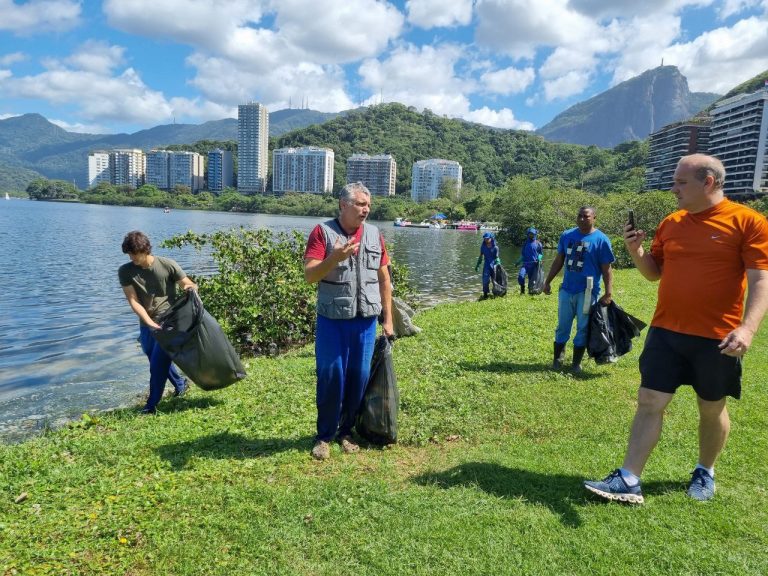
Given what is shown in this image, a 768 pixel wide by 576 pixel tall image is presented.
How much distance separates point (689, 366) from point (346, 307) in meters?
2.58

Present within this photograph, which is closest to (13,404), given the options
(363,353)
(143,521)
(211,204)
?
(143,521)

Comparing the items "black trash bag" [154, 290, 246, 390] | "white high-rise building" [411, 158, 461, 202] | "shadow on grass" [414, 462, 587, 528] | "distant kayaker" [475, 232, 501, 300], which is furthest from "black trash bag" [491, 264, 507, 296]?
"white high-rise building" [411, 158, 461, 202]

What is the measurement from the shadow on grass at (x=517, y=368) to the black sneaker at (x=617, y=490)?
10.9ft

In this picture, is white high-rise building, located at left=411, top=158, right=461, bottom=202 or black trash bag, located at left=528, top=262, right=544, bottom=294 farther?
white high-rise building, located at left=411, top=158, right=461, bottom=202

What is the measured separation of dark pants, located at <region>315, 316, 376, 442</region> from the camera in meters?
4.35

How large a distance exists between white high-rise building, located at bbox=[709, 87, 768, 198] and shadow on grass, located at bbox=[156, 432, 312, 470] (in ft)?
332

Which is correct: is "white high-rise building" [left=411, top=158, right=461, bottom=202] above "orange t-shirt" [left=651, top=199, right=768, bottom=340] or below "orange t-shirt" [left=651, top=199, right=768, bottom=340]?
above

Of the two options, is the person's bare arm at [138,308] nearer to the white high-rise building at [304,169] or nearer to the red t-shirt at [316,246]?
the red t-shirt at [316,246]

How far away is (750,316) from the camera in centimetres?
317

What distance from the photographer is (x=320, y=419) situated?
14.9 ft

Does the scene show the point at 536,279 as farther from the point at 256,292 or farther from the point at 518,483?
the point at 518,483

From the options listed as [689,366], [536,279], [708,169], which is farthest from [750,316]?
[536,279]

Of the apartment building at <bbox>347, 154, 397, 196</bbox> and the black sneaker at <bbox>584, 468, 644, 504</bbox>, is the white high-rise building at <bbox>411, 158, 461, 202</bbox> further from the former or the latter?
the black sneaker at <bbox>584, 468, 644, 504</bbox>

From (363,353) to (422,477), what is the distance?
113 centimetres
